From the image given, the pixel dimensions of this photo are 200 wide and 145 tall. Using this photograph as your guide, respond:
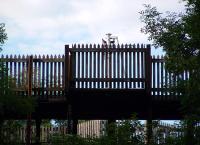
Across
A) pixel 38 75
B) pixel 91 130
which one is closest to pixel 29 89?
pixel 38 75

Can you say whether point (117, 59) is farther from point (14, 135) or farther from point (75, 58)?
point (14, 135)

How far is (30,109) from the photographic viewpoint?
14.4 meters

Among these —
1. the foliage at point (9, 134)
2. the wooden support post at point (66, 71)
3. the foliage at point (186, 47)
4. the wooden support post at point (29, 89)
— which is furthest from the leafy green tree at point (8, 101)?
the foliage at point (186, 47)

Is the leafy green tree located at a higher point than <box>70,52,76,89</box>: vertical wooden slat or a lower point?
lower

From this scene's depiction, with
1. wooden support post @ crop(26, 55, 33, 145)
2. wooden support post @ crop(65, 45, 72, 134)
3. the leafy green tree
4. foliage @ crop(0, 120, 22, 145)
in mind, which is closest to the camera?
the leafy green tree

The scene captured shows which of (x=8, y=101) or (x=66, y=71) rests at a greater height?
(x=66, y=71)

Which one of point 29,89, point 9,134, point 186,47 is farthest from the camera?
point 29,89

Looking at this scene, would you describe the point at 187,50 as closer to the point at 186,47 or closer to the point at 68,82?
the point at 186,47

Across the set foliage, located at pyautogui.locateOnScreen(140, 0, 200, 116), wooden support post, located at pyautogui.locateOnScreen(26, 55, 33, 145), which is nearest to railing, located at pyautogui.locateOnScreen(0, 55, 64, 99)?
wooden support post, located at pyautogui.locateOnScreen(26, 55, 33, 145)

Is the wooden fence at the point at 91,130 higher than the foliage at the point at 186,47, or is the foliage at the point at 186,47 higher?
the foliage at the point at 186,47

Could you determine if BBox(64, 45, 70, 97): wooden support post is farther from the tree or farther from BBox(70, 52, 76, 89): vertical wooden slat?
the tree

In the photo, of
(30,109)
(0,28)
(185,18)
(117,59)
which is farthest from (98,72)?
(185,18)

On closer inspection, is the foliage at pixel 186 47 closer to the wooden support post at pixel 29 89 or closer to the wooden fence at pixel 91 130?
the wooden fence at pixel 91 130

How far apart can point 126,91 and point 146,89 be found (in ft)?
2.01
